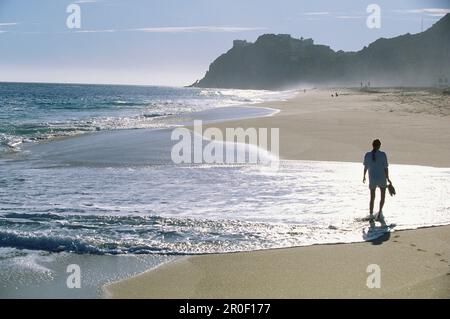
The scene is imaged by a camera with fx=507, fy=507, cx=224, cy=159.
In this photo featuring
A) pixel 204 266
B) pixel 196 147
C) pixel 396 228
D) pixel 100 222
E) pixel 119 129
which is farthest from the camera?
pixel 119 129

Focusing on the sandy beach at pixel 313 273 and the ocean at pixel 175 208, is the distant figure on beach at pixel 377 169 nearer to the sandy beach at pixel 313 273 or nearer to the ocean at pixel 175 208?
the ocean at pixel 175 208

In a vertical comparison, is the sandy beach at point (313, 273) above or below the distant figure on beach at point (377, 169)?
below

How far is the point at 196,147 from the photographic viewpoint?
17.0 metres

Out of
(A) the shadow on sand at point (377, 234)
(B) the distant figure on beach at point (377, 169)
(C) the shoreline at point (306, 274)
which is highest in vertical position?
(B) the distant figure on beach at point (377, 169)

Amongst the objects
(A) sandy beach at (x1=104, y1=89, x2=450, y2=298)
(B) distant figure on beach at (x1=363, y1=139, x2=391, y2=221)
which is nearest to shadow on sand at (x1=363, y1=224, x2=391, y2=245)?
(A) sandy beach at (x1=104, y1=89, x2=450, y2=298)

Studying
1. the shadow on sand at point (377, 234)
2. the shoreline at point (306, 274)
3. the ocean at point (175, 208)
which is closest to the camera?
the shoreline at point (306, 274)

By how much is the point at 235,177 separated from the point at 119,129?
14768 millimetres

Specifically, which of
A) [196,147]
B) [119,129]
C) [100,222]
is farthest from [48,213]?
[119,129]

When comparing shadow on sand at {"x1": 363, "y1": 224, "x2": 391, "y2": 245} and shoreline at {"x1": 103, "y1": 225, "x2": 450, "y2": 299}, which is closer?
shoreline at {"x1": 103, "y1": 225, "x2": 450, "y2": 299}

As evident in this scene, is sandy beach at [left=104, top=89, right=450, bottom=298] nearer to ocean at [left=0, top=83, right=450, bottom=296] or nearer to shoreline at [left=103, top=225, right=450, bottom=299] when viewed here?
shoreline at [left=103, top=225, right=450, bottom=299]

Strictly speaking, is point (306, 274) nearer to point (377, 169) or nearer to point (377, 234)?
point (377, 234)

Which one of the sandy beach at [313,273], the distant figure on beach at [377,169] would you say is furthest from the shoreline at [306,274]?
the distant figure on beach at [377,169]
